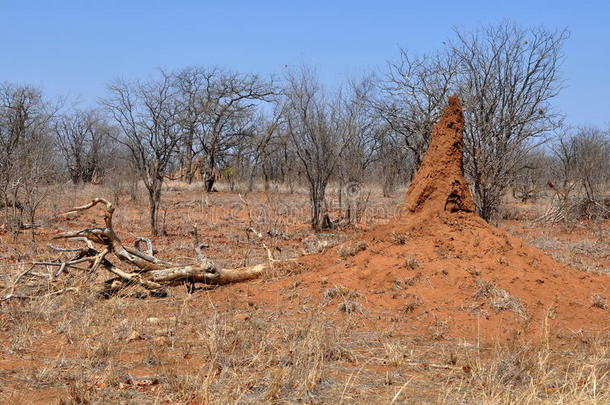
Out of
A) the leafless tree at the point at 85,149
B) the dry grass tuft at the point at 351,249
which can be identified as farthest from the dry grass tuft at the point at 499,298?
the leafless tree at the point at 85,149

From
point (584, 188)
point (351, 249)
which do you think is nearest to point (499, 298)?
point (351, 249)

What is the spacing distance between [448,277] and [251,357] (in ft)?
9.74

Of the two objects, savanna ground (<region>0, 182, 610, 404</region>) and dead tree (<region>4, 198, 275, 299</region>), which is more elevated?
dead tree (<region>4, 198, 275, 299</region>)

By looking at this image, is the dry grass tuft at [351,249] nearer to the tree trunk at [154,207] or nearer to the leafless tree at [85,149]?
the tree trunk at [154,207]

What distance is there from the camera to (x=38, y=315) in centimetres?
627

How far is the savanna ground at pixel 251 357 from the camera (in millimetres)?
3936

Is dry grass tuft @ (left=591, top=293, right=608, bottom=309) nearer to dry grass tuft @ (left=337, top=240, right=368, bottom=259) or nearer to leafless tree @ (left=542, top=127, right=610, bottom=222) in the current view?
dry grass tuft @ (left=337, top=240, right=368, bottom=259)

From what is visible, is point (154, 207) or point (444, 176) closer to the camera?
point (444, 176)

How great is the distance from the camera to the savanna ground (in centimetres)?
394

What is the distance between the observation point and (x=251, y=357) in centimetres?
470

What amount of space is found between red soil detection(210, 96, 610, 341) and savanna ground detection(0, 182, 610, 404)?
0.21 metres

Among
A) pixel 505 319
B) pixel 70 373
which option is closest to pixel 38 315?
pixel 70 373

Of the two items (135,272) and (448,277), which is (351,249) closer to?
(448,277)

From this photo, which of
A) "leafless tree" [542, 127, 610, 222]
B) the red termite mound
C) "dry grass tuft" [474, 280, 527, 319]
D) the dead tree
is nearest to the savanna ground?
the dead tree
